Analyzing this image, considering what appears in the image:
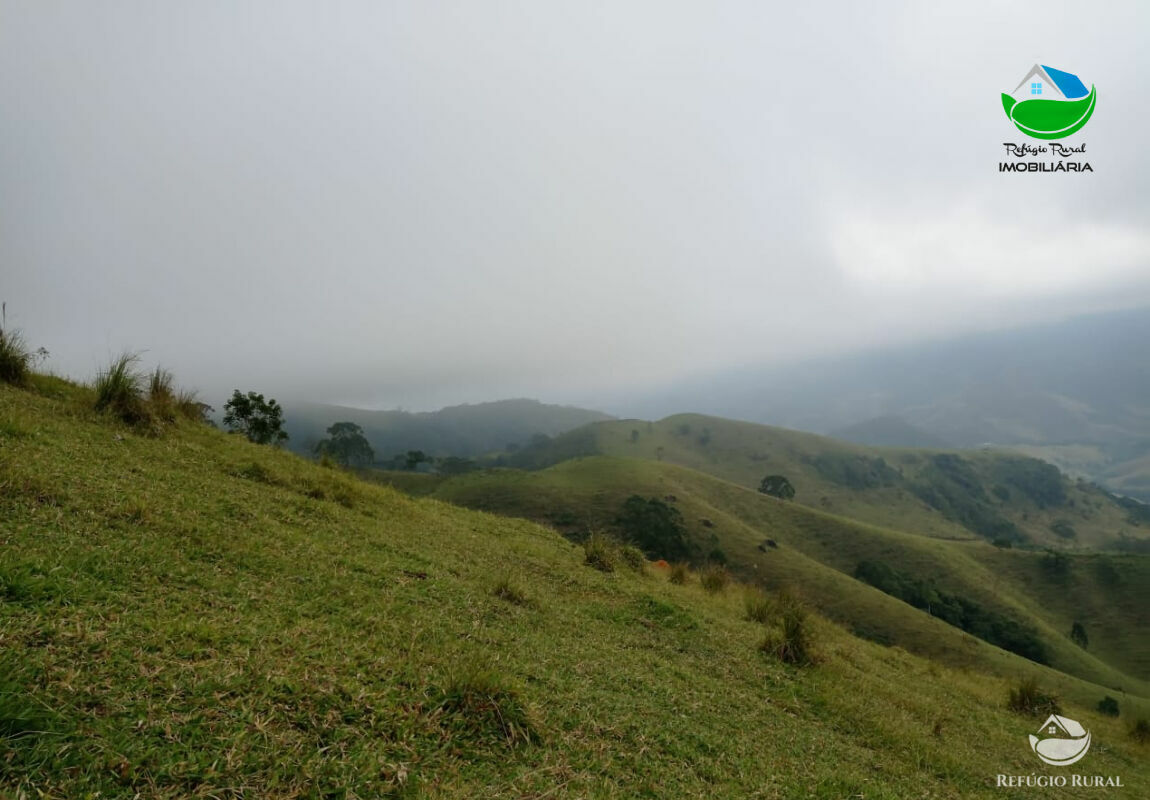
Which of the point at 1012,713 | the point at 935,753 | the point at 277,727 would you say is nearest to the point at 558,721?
the point at 277,727

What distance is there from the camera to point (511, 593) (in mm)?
7223

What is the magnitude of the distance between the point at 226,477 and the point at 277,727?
6.34 metres

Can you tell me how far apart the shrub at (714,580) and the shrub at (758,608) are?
1362 millimetres

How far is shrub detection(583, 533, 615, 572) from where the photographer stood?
11.3 metres

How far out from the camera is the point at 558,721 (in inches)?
171

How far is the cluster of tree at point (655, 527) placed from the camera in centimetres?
6606

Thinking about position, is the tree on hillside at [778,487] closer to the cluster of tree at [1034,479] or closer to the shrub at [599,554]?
the cluster of tree at [1034,479]

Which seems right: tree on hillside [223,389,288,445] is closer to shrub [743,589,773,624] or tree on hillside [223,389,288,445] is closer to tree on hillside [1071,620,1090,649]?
shrub [743,589,773,624]

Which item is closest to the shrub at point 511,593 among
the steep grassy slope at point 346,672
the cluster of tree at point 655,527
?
the steep grassy slope at point 346,672

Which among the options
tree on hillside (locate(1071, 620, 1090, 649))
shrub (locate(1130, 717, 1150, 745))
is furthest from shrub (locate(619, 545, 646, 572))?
tree on hillside (locate(1071, 620, 1090, 649))

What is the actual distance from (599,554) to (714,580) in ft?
13.6

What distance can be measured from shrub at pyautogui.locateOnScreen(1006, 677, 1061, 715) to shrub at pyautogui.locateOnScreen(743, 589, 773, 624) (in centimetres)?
511

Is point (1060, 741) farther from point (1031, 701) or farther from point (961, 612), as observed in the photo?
point (961, 612)

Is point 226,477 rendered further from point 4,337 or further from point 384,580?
point 4,337
